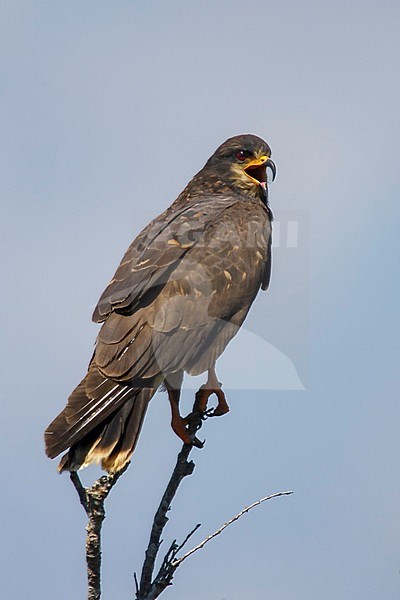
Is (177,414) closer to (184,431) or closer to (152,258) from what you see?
(184,431)

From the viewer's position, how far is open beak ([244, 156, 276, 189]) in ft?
21.9

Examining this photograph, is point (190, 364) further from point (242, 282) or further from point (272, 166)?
point (272, 166)

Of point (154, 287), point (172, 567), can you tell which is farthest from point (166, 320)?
point (172, 567)

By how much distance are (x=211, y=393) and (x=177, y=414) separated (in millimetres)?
297

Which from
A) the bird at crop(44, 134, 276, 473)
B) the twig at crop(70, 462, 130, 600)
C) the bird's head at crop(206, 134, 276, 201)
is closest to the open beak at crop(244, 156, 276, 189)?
the bird's head at crop(206, 134, 276, 201)

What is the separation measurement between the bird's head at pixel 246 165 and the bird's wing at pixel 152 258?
0.56 meters

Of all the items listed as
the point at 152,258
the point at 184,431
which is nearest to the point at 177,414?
the point at 184,431

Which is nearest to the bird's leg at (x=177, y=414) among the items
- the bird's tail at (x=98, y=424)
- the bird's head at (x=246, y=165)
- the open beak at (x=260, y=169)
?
the bird's tail at (x=98, y=424)

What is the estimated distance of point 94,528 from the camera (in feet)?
13.4

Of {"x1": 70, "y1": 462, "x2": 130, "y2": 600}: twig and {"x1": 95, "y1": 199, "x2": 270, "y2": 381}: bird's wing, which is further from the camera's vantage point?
{"x1": 95, "y1": 199, "x2": 270, "y2": 381}: bird's wing

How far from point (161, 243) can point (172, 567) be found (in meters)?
1.92

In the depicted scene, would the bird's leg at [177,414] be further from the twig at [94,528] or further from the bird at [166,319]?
the twig at [94,528]

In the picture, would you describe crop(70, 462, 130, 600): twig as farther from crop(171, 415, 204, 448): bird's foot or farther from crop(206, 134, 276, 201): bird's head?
crop(206, 134, 276, 201): bird's head

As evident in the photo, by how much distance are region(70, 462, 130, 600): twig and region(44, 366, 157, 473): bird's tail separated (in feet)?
1.30
